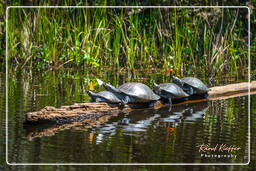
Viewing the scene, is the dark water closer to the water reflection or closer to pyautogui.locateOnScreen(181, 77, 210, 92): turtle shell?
the water reflection

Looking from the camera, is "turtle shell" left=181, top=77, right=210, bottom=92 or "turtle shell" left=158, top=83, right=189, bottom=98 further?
"turtle shell" left=181, top=77, right=210, bottom=92

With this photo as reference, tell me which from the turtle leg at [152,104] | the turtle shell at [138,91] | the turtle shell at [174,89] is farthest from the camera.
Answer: the turtle shell at [174,89]

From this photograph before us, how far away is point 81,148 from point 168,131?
1428 mm

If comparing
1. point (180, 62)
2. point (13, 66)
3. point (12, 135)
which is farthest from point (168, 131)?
point (13, 66)

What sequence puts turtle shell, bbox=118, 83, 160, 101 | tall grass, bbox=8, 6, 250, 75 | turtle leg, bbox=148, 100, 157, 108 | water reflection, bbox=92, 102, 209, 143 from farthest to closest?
tall grass, bbox=8, 6, 250, 75, turtle leg, bbox=148, 100, 157, 108, turtle shell, bbox=118, 83, 160, 101, water reflection, bbox=92, 102, 209, 143

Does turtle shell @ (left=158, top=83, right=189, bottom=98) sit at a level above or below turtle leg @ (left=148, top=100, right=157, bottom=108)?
above

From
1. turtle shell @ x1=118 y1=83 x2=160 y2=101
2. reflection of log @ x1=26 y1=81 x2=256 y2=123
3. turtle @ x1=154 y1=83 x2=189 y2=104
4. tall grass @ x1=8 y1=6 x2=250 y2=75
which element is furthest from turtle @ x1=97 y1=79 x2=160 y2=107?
tall grass @ x1=8 y1=6 x2=250 y2=75

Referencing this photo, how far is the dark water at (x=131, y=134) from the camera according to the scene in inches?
246

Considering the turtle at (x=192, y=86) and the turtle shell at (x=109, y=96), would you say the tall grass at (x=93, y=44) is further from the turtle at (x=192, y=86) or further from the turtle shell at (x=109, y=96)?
the turtle shell at (x=109, y=96)

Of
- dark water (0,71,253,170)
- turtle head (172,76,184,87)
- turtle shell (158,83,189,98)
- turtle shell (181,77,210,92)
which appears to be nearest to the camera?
dark water (0,71,253,170)

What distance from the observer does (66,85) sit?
11.6m

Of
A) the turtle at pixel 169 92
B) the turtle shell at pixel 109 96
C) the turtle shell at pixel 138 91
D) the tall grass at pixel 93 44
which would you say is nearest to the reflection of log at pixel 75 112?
the turtle shell at pixel 109 96

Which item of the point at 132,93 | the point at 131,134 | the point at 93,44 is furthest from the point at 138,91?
the point at 93,44

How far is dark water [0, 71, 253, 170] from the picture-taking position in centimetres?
626
